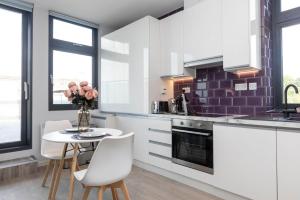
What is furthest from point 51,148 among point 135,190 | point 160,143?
point 160,143

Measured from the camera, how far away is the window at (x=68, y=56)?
136 inches

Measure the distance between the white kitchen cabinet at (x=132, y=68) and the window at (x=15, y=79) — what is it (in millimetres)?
1280

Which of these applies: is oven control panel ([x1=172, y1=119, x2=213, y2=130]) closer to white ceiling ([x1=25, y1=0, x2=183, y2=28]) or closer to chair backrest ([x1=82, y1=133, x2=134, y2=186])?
chair backrest ([x1=82, y1=133, x2=134, y2=186])

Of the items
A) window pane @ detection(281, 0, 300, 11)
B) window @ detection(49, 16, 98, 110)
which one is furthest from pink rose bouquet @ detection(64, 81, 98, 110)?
window pane @ detection(281, 0, 300, 11)

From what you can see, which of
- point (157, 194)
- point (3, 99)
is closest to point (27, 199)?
point (157, 194)

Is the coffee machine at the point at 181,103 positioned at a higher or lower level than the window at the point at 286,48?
lower

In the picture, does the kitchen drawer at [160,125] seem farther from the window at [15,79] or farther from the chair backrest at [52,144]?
the window at [15,79]

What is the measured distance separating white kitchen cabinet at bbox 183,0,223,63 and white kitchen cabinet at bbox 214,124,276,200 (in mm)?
979

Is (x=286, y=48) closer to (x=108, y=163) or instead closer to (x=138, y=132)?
(x=138, y=132)

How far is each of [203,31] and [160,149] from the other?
5.45ft

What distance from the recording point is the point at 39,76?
323 cm

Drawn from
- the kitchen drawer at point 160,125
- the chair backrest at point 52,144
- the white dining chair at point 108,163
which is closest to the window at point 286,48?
the kitchen drawer at point 160,125

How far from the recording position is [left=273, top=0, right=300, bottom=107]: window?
2.31m

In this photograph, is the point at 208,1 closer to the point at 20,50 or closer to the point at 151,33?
the point at 151,33
